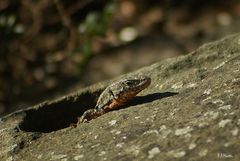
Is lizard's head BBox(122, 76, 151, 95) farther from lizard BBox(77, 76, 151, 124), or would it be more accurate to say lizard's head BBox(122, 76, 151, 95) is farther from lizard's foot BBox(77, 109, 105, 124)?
lizard's foot BBox(77, 109, 105, 124)

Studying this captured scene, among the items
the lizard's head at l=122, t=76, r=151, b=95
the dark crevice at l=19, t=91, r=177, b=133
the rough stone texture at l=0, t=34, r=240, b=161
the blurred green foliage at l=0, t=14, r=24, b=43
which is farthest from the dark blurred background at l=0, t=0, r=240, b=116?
the lizard's head at l=122, t=76, r=151, b=95

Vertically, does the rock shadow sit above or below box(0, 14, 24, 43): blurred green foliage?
below

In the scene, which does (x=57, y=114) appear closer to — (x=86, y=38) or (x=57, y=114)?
(x=57, y=114)

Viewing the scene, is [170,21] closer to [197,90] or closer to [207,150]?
[197,90]

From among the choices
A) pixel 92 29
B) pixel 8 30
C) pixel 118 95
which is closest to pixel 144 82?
pixel 118 95

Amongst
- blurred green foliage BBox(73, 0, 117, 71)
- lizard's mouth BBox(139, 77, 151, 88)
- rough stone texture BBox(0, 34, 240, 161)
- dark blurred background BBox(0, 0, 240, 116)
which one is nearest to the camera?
rough stone texture BBox(0, 34, 240, 161)

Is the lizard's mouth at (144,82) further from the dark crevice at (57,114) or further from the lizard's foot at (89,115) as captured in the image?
the dark crevice at (57,114)
